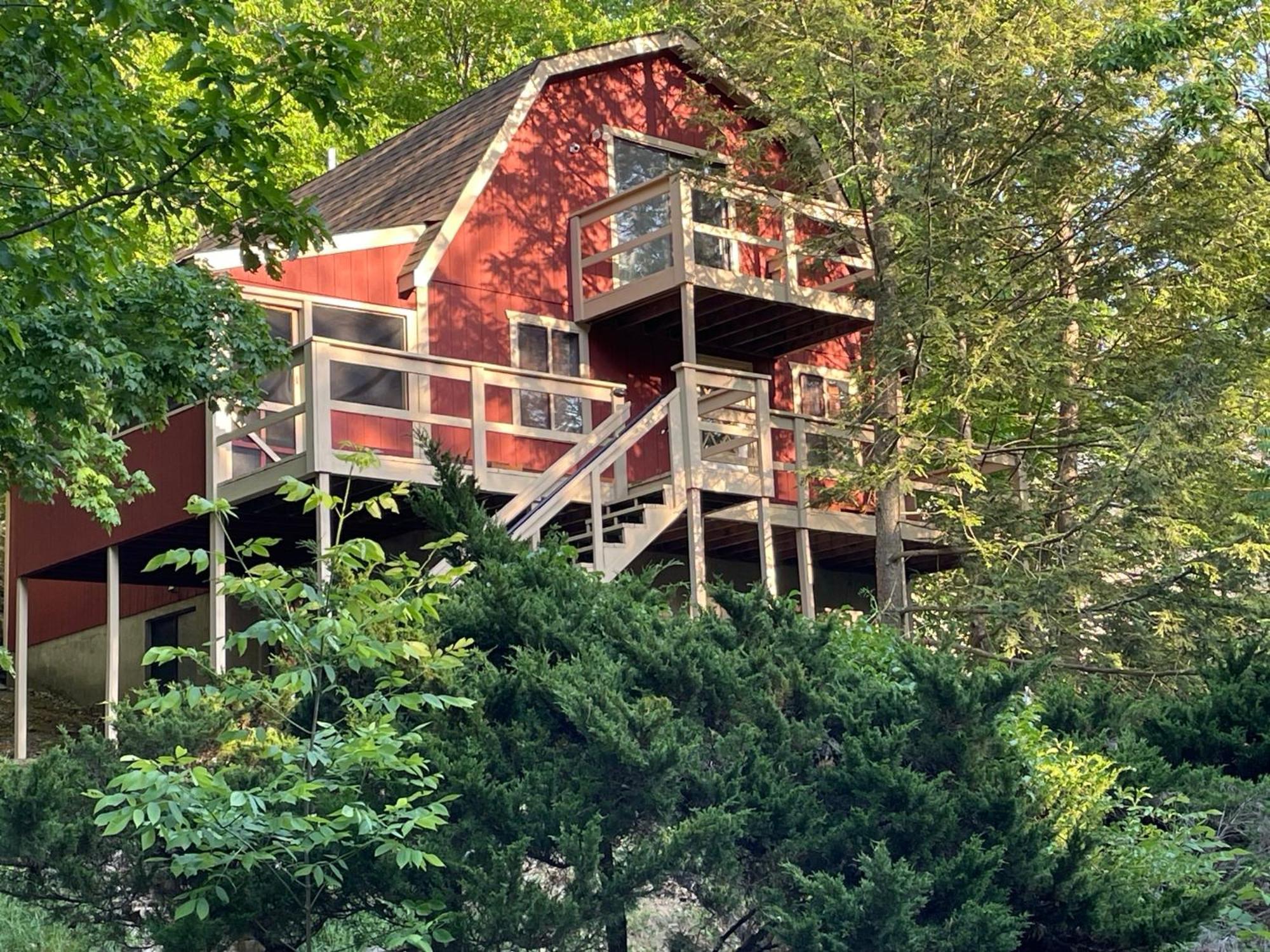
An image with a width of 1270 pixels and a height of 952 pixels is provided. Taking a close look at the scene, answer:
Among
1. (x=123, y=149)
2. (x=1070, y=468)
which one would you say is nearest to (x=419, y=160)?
(x=1070, y=468)

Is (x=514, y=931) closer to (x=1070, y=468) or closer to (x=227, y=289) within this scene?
(x=227, y=289)

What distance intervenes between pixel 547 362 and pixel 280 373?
11.5ft

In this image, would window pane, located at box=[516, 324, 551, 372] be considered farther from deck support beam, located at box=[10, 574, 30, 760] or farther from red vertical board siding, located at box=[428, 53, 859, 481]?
deck support beam, located at box=[10, 574, 30, 760]

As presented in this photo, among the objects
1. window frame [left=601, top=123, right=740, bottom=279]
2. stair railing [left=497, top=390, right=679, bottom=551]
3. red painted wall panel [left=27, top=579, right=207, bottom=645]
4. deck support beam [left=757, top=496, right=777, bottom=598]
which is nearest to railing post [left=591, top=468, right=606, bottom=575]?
stair railing [left=497, top=390, right=679, bottom=551]

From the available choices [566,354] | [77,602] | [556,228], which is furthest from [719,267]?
[77,602]

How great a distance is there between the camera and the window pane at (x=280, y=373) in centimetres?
1711

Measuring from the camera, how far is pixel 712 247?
20188 mm

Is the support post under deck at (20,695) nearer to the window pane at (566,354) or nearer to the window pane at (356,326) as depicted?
the window pane at (356,326)

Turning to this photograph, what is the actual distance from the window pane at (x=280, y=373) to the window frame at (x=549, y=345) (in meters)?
2.48

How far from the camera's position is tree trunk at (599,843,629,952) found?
697 cm

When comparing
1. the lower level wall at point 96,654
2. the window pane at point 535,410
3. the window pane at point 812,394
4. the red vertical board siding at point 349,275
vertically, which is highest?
the red vertical board siding at point 349,275

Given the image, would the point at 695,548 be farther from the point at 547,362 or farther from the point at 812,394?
the point at 812,394

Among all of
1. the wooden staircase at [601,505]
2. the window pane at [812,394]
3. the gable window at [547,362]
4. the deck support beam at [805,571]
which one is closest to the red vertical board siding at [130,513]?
the wooden staircase at [601,505]

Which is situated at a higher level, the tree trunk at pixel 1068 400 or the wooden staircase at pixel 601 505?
the tree trunk at pixel 1068 400
